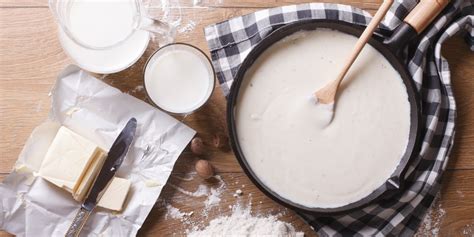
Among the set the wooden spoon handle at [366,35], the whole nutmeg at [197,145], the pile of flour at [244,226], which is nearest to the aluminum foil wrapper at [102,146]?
the whole nutmeg at [197,145]

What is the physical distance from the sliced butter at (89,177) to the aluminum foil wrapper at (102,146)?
0.11ft

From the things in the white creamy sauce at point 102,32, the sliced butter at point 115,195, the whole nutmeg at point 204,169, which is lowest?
the sliced butter at point 115,195

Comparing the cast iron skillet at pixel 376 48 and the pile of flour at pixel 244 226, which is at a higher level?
the cast iron skillet at pixel 376 48

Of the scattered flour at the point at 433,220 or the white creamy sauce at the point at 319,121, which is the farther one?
the scattered flour at the point at 433,220

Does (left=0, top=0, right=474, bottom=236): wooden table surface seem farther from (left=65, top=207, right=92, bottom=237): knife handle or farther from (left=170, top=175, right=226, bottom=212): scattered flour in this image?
(left=65, top=207, right=92, bottom=237): knife handle

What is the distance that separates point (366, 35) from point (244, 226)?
0.47m

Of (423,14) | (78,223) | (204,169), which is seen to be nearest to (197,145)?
(204,169)

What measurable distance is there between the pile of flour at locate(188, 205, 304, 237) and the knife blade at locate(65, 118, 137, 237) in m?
0.21

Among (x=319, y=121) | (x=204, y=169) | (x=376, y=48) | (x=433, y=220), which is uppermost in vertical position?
(x=376, y=48)

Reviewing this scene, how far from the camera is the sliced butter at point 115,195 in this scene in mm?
1189

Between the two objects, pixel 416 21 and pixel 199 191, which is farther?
pixel 199 191

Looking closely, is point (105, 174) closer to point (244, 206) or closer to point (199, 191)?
point (199, 191)

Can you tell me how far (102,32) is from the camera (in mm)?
1185

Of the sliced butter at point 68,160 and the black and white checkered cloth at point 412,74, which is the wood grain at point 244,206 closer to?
the black and white checkered cloth at point 412,74
